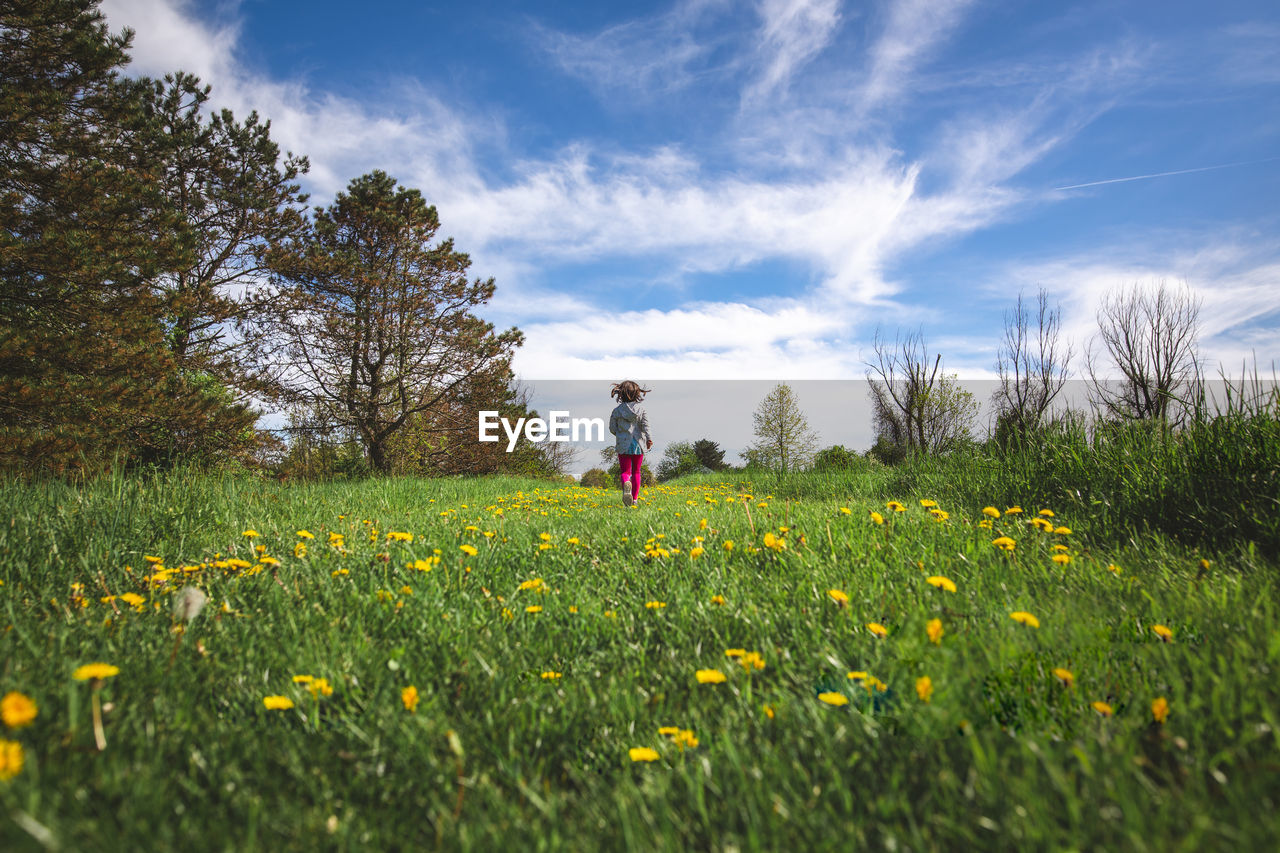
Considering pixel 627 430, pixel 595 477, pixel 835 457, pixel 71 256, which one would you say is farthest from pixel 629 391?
pixel 595 477

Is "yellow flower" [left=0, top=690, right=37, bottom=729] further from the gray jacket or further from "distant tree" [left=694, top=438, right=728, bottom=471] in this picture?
"distant tree" [left=694, top=438, right=728, bottom=471]

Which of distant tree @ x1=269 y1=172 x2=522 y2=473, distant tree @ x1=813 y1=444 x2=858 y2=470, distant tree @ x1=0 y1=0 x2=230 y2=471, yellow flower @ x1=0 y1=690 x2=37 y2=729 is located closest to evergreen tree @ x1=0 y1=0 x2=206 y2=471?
distant tree @ x1=0 y1=0 x2=230 y2=471

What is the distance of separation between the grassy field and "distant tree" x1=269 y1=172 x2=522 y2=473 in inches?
487

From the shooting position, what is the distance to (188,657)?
6.99 feet

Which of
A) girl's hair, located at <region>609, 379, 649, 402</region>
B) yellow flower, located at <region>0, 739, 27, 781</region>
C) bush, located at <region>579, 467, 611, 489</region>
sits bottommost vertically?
bush, located at <region>579, 467, 611, 489</region>

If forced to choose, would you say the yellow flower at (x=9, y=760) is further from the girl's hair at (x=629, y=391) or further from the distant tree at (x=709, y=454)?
the distant tree at (x=709, y=454)

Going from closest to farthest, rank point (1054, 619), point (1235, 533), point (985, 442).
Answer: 1. point (1054, 619)
2. point (1235, 533)
3. point (985, 442)

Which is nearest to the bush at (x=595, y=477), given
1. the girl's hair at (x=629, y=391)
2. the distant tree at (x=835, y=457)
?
the distant tree at (x=835, y=457)

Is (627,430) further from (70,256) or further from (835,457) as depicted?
(835,457)

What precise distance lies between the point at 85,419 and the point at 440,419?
9.80 meters

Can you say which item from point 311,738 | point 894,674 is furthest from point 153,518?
point 894,674

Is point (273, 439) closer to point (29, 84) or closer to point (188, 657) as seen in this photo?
point (29, 84)

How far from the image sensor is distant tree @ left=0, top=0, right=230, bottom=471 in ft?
26.5

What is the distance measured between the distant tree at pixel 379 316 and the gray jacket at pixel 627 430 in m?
7.73
